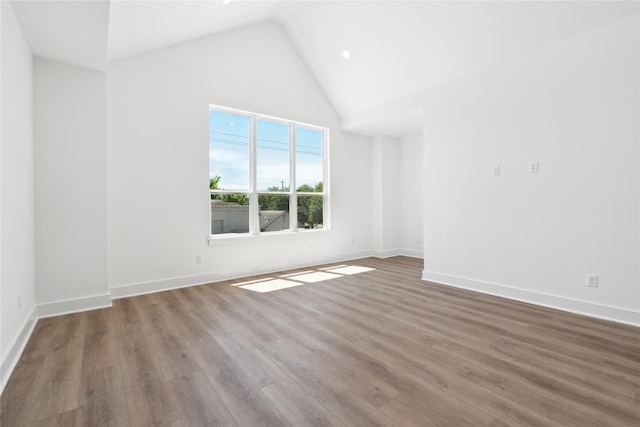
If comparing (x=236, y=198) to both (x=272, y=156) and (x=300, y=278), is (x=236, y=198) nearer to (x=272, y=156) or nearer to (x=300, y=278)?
(x=272, y=156)

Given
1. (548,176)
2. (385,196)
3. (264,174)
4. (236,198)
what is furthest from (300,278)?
(548,176)

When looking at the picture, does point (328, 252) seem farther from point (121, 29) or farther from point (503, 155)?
point (121, 29)

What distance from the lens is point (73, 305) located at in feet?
10.6

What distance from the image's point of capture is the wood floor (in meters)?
1.60

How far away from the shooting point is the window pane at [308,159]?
5609 mm

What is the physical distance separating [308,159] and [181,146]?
7.64 ft

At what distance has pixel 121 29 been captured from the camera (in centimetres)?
308

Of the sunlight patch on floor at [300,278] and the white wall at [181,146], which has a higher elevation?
the white wall at [181,146]

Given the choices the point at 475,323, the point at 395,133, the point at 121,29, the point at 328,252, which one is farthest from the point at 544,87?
the point at 121,29

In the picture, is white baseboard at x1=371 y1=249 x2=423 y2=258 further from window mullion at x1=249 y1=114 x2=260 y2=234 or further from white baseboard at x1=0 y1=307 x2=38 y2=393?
white baseboard at x1=0 y1=307 x2=38 y2=393

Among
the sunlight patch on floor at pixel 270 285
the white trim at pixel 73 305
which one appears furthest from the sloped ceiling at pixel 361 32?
the sunlight patch on floor at pixel 270 285

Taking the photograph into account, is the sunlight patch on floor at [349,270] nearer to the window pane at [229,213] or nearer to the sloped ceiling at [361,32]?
the window pane at [229,213]

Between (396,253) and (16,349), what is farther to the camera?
(396,253)

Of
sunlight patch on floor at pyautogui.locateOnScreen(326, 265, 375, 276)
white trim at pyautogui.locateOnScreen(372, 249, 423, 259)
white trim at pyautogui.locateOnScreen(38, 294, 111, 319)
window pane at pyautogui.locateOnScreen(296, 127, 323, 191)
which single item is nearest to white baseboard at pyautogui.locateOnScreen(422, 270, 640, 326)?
sunlight patch on floor at pyautogui.locateOnScreen(326, 265, 375, 276)
